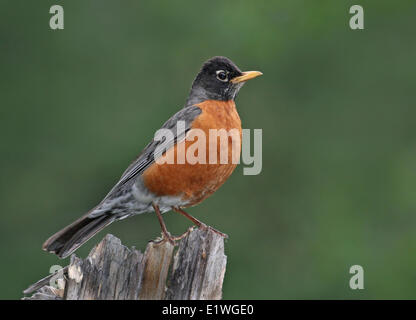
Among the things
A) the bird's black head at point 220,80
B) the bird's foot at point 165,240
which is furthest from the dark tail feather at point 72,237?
the bird's black head at point 220,80

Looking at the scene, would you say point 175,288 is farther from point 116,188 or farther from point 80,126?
point 80,126

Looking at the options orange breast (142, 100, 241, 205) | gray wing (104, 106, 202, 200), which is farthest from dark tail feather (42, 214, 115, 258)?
orange breast (142, 100, 241, 205)

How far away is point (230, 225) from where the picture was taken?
27.4ft

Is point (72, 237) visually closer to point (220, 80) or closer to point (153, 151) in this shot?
point (153, 151)

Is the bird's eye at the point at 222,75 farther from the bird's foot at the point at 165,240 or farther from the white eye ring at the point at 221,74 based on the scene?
the bird's foot at the point at 165,240

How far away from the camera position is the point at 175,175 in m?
4.68

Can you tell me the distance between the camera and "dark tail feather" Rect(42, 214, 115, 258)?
443 centimetres

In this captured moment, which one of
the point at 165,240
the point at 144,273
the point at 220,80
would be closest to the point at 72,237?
the point at 165,240

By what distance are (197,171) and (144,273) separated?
3.52 ft

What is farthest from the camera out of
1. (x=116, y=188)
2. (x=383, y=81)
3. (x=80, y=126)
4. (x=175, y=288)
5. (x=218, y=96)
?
(x=383, y=81)

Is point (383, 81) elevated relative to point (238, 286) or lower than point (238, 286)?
elevated

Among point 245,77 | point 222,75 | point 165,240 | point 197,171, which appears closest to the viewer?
point 165,240
